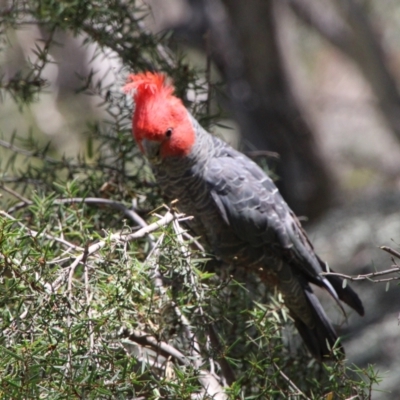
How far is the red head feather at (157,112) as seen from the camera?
2.55 metres

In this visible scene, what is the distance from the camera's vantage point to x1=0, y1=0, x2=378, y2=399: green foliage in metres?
1.55

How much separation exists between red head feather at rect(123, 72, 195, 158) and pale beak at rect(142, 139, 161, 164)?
2 cm

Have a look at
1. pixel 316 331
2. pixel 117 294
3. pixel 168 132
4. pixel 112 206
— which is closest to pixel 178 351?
pixel 117 294

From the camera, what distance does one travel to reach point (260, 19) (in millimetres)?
5309

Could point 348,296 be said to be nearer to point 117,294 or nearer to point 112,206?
point 112,206

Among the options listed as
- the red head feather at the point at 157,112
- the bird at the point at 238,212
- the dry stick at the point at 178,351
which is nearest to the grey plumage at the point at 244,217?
the bird at the point at 238,212

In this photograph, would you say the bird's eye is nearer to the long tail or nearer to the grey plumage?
the grey plumage

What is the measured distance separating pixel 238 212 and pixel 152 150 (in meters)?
0.53

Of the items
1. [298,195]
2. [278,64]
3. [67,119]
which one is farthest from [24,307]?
[67,119]

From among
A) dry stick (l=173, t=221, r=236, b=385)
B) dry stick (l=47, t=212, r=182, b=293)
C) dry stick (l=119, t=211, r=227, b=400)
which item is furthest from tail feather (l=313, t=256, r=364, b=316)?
dry stick (l=47, t=212, r=182, b=293)

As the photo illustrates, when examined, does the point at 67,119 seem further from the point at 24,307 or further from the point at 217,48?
the point at 24,307

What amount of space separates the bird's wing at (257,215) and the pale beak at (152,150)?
32 centimetres

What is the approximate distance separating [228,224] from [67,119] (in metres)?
5.66

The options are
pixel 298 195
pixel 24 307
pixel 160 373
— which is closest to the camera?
pixel 24 307
